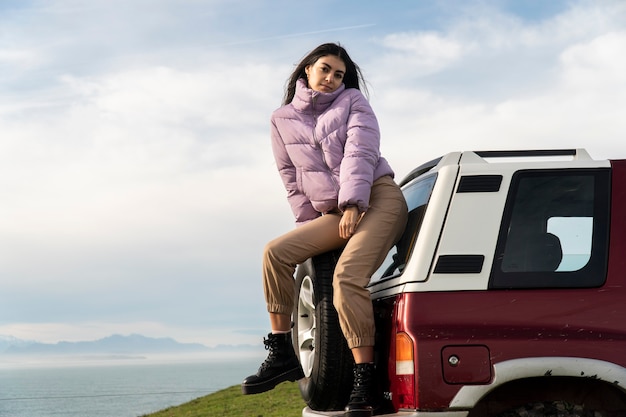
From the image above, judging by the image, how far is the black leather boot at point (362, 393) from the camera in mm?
4492

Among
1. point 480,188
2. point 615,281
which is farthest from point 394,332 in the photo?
point 615,281

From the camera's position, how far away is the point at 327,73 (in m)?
5.30

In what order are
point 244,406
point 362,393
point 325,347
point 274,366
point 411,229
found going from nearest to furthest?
point 362,393 < point 325,347 < point 411,229 < point 274,366 < point 244,406

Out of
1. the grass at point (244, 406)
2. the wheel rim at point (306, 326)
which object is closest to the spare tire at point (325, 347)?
the wheel rim at point (306, 326)

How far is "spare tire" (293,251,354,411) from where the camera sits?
470cm

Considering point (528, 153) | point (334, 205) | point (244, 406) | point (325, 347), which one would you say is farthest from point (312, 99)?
point (244, 406)

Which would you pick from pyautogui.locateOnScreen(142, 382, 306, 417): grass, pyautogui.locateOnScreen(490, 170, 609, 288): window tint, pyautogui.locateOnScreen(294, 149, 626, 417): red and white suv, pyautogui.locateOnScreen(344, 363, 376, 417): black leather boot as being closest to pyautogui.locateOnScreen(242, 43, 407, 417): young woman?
pyautogui.locateOnScreen(344, 363, 376, 417): black leather boot

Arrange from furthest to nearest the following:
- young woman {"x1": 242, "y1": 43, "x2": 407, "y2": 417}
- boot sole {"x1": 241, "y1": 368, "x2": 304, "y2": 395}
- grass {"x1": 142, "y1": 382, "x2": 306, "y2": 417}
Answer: grass {"x1": 142, "y1": 382, "x2": 306, "y2": 417} → boot sole {"x1": 241, "y1": 368, "x2": 304, "y2": 395} → young woman {"x1": 242, "y1": 43, "x2": 407, "y2": 417}

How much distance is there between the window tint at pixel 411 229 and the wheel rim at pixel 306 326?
0.47 meters

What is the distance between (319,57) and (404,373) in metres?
2.05

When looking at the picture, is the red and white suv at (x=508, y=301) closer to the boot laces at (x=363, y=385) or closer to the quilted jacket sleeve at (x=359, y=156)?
the boot laces at (x=363, y=385)

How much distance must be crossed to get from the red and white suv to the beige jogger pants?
0.14 metres

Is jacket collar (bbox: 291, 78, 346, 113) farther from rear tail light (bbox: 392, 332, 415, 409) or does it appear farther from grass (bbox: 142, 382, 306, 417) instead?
grass (bbox: 142, 382, 306, 417)

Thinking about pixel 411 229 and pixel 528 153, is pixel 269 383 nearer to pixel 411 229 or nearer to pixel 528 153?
pixel 411 229
